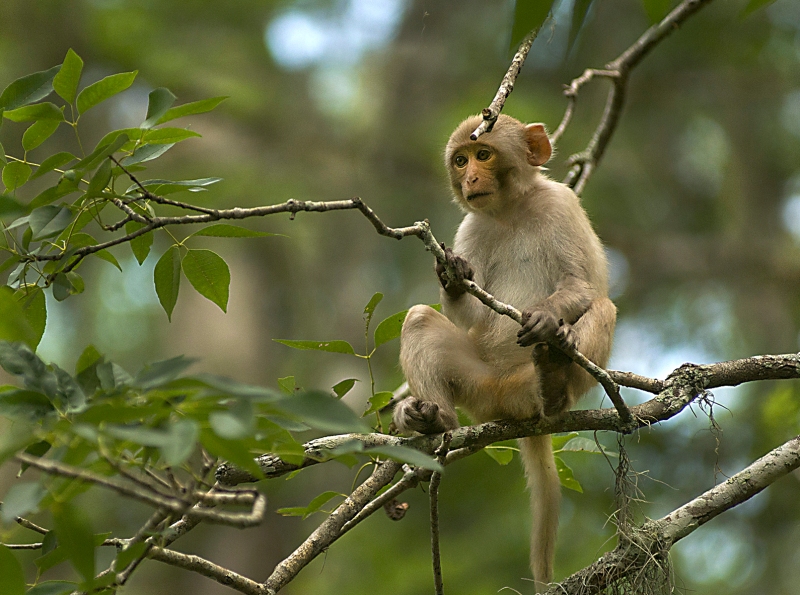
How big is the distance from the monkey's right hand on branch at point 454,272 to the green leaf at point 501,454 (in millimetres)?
889

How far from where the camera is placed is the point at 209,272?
2.95 m

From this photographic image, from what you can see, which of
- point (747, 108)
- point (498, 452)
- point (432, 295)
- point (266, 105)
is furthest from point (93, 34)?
point (498, 452)

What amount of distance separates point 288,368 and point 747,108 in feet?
26.9

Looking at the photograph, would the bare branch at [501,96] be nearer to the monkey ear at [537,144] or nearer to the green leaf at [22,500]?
the green leaf at [22,500]

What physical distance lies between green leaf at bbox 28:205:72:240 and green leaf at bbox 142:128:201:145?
1.28 ft

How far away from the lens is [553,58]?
442 inches

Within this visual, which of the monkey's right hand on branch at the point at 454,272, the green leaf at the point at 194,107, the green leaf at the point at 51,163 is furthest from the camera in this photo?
the monkey's right hand on branch at the point at 454,272

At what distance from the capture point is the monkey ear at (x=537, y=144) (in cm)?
509

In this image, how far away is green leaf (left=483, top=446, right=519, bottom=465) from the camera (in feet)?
13.4

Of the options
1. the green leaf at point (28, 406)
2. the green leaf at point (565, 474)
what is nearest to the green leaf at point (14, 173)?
the green leaf at point (28, 406)

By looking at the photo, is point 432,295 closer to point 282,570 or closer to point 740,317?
point 740,317

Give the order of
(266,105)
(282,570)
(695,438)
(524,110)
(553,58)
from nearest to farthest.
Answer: (282,570) → (695,438) → (524,110) → (553,58) → (266,105)

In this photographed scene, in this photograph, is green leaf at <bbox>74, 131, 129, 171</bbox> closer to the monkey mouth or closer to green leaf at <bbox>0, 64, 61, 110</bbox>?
green leaf at <bbox>0, 64, 61, 110</bbox>

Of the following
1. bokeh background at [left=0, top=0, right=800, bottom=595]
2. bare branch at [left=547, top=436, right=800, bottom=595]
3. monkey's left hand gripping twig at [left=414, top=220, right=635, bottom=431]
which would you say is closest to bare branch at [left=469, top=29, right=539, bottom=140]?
monkey's left hand gripping twig at [left=414, top=220, right=635, bottom=431]
